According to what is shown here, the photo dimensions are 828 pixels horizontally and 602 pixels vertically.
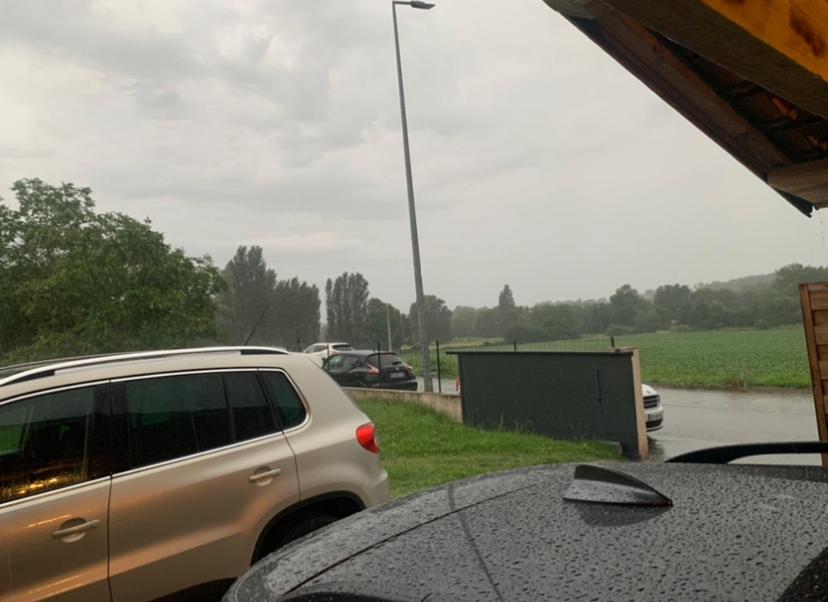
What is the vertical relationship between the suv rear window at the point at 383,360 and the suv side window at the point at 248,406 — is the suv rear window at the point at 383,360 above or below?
below

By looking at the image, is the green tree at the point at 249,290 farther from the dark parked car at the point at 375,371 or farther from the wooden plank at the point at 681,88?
the wooden plank at the point at 681,88

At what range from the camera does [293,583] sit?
4.64ft

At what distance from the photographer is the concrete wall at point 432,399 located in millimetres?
12031

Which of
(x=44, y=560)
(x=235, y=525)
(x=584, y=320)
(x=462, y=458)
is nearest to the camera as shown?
(x=44, y=560)

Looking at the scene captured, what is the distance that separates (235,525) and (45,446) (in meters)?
0.95

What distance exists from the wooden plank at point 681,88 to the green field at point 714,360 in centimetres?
652

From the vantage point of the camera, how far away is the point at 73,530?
2.50m

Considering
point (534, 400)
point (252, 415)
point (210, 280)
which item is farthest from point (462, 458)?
point (210, 280)

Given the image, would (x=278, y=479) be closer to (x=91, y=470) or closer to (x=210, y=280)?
(x=91, y=470)

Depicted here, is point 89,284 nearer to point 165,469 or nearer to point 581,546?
point 165,469

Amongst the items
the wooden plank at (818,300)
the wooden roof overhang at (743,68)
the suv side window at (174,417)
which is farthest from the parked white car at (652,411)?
the suv side window at (174,417)

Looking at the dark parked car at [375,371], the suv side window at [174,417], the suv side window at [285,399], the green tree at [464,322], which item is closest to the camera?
the suv side window at [174,417]

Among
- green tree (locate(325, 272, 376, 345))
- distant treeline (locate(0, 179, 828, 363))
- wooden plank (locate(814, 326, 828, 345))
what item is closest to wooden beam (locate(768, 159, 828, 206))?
wooden plank (locate(814, 326, 828, 345))

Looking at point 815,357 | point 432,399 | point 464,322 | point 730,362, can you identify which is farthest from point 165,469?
point 730,362
